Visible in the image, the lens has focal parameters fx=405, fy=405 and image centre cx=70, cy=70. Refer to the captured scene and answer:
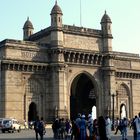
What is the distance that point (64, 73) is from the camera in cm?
5272

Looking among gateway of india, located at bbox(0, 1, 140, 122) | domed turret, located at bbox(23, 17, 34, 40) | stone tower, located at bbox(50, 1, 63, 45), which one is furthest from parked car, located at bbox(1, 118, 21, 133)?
domed turret, located at bbox(23, 17, 34, 40)

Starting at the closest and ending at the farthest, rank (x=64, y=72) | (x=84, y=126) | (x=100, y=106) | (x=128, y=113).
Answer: (x=84, y=126) → (x=64, y=72) → (x=100, y=106) → (x=128, y=113)

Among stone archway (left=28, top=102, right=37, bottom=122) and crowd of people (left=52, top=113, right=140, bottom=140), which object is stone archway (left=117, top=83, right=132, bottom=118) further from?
crowd of people (left=52, top=113, right=140, bottom=140)

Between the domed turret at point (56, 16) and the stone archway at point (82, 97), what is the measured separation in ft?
36.0

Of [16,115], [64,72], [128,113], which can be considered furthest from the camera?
[128,113]

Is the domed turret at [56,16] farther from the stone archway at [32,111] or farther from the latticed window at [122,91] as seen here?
the latticed window at [122,91]

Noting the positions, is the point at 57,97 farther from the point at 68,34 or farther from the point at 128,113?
the point at 128,113

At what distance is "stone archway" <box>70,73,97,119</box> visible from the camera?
6147cm

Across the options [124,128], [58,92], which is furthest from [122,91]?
[124,128]

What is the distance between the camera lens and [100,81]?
57562mm

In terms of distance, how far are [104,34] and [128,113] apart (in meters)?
12.6

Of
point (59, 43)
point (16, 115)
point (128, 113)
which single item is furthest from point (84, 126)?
point (128, 113)

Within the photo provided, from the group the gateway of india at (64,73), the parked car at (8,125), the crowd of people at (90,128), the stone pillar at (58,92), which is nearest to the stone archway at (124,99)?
the gateway of india at (64,73)

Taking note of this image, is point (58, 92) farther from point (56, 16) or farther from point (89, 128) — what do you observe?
point (89, 128)
